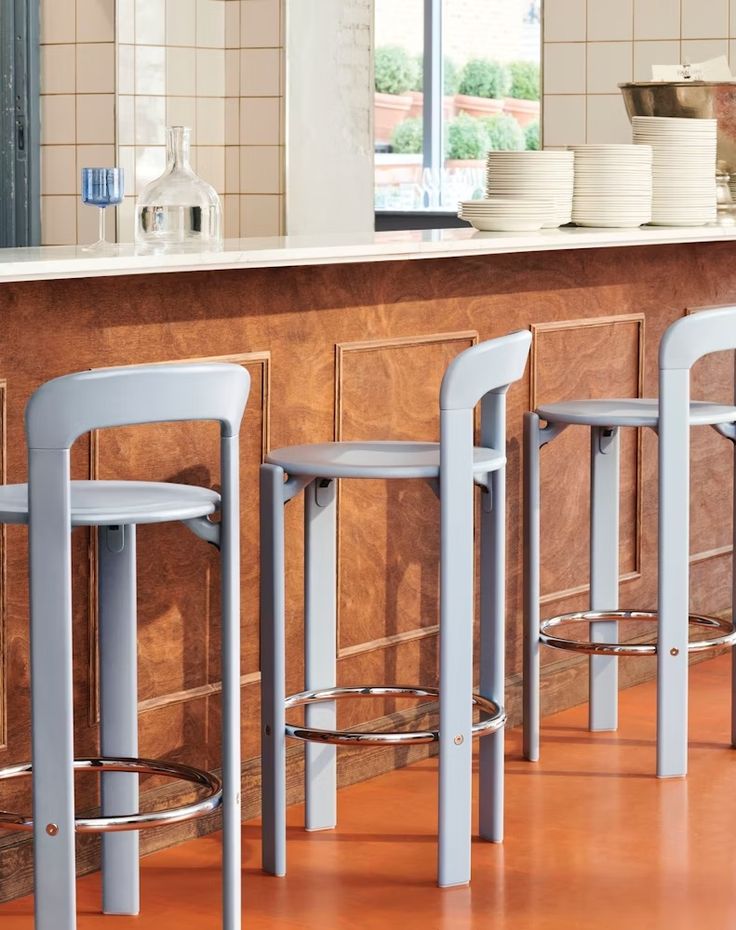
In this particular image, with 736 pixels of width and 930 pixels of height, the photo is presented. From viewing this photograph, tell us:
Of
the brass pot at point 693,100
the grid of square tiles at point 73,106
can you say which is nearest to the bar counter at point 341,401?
the brass pot at point 693,100

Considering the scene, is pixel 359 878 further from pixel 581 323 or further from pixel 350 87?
pixel 350 87

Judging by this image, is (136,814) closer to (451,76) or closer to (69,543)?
(69,543)

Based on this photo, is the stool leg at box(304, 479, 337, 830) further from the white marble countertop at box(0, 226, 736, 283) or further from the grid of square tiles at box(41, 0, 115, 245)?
the grid of square tiles at box(41, 0, 115, 245)

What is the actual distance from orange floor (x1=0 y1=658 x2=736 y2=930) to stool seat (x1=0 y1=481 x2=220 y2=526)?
30.0 inches

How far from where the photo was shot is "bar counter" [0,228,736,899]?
289 cm

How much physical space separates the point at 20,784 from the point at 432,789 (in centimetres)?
99

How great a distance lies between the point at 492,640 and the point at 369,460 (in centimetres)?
44

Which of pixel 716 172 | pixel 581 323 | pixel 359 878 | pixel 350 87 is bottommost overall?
pixel 359 878

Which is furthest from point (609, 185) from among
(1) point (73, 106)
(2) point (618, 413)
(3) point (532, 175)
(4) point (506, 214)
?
(1) point (73, 106)

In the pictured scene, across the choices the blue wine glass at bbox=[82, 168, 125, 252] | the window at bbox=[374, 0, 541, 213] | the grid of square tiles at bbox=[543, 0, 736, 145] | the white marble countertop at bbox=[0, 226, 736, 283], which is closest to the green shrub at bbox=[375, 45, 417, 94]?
the window at bbox=[374, 0, 541, 213]

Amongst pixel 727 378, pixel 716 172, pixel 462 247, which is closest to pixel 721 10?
pixel 716 172

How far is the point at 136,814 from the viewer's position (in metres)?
2.45

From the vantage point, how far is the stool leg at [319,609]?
3.13 m

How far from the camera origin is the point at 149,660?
3129mm
